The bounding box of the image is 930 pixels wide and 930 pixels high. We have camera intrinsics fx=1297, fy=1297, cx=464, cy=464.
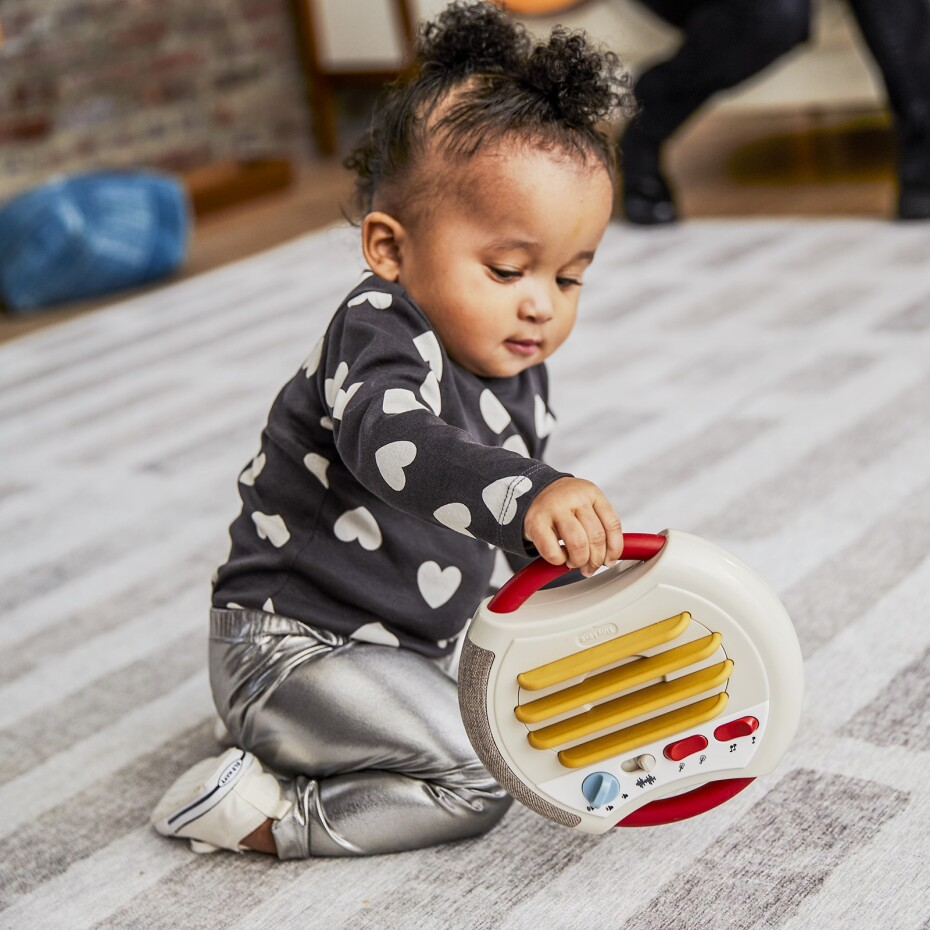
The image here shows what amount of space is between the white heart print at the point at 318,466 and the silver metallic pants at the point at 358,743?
0.10 meters

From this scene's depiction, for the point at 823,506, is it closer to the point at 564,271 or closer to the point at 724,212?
the point at 564,271

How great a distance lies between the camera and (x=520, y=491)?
640mm

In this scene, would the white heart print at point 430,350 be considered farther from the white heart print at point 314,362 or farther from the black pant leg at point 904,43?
the black pant leg at point 904,43

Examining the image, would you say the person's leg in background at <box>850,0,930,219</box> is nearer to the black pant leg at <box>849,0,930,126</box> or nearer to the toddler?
the black pant leg at <box>849,0,930,126</box>

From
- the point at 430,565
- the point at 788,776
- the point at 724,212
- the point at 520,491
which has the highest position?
the point at 520,491

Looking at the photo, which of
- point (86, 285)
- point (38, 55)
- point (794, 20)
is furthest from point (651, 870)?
point (38, 55)

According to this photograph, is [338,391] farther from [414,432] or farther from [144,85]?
[144,85]

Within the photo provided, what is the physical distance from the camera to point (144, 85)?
3.45 meters

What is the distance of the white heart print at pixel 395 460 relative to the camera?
2.23ft

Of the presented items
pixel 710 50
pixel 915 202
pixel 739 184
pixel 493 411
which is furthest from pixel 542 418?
pixel 739 184

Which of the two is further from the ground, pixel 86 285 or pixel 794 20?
pixel 794 20

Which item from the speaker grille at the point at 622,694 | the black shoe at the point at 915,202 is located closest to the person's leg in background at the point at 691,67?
the black shoe at the point at 915,202

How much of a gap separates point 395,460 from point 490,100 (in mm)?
255

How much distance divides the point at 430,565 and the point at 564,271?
21 cm
